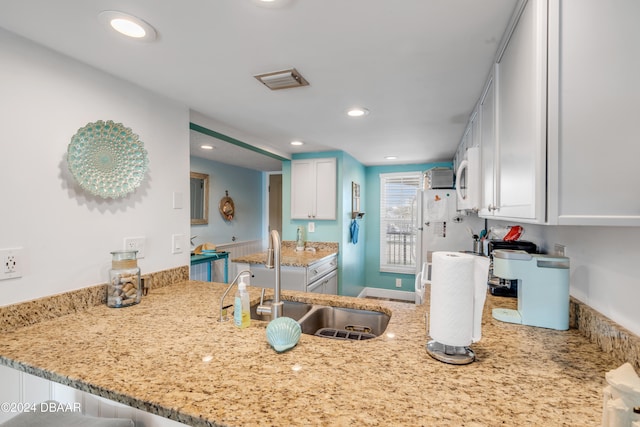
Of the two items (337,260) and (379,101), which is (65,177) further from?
(337,260)

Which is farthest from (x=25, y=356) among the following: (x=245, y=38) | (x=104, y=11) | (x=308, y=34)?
(x=308, y=34)

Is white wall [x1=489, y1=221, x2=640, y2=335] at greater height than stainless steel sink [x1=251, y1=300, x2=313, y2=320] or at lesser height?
greater

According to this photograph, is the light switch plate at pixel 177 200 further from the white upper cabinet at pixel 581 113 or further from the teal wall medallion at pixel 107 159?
the white upper cabinet at pixel 581 113

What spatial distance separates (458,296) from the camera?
0.91 meters

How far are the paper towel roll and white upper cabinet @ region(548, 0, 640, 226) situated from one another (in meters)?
0.25

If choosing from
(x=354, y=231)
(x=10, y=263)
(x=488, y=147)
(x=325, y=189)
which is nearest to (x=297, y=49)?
(x=488, y=147)

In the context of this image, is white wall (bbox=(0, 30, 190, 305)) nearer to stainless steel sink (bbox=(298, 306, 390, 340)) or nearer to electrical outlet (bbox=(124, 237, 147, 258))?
electrical outlet (bbox=(124, 237, 147, 258))

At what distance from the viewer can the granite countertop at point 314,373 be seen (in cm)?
70

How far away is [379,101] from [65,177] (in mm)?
1786

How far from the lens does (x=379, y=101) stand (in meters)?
1.97

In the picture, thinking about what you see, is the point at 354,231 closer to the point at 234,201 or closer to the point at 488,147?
the point at 234,201

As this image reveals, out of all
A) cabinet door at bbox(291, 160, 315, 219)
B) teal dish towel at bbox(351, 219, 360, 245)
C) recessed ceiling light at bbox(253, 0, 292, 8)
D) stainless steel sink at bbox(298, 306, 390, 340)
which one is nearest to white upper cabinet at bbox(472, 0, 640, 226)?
recessed ceiling light at bbox(253, 0, 292, 8)

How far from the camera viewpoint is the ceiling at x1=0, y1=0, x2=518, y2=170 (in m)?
1.07

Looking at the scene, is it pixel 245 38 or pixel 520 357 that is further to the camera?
pixel 245 38
